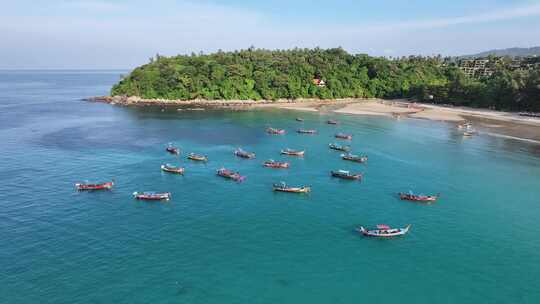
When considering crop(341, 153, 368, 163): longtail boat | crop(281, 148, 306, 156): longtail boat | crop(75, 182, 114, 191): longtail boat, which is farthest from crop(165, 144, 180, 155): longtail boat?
crop(341, 153, 368, 163): longtail boat

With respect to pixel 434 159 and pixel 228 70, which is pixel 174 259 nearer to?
pixel 434 159

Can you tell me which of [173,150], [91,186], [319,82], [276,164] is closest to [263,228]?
[276,164]

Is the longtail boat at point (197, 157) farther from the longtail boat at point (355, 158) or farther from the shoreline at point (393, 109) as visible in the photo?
the shoreline at point (393, 109)

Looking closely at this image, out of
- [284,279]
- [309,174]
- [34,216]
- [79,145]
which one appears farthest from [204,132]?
[284,279]

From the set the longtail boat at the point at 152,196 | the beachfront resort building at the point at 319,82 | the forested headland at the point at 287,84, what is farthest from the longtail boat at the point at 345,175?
the beachfront resort building at the point at 319,82

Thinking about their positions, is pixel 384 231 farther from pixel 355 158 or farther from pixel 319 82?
pixel 319 82

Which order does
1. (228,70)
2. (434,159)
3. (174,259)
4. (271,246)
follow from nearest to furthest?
1. (174,259)
2. (271,246)
3. (434,159)
4. (228,70)
